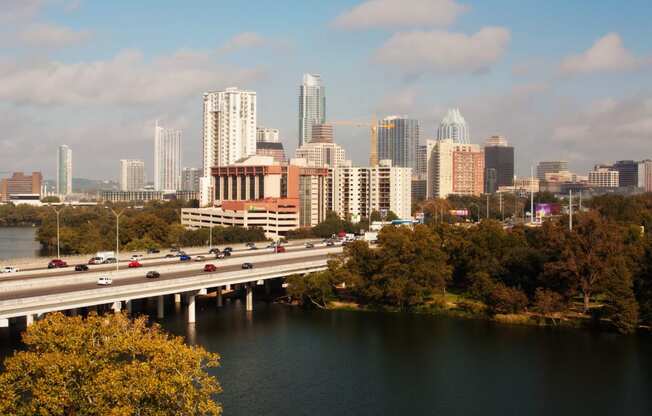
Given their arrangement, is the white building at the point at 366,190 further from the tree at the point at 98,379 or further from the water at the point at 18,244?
the tree at the point at 98,379

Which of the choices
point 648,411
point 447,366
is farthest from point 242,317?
point 648,411

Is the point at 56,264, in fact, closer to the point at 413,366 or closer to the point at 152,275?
the point at 152,275

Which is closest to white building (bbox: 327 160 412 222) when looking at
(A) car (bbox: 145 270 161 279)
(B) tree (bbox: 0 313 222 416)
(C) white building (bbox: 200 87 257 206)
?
(C) white building (bbox: 200 87 257 206)

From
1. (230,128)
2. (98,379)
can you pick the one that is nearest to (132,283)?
(98,379)

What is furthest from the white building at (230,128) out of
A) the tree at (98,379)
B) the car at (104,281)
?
the tree at (98,379)

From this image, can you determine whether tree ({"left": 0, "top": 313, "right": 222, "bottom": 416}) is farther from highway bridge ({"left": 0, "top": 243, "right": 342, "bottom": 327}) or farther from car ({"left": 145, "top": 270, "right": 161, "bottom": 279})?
car ({"left": 145, "top": 270, "right": 161, "bottom": 279})

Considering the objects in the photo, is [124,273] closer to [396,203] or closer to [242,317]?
[242,317]
